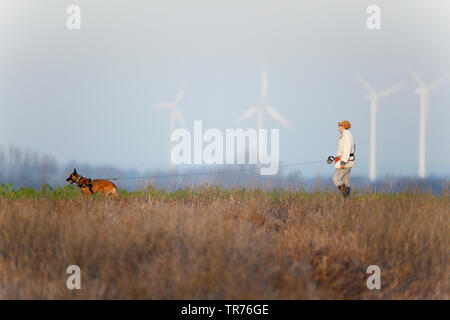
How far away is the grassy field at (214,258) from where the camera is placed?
6.45m

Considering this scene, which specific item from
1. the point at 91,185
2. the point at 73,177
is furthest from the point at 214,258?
the point at 73,177

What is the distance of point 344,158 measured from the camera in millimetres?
13570

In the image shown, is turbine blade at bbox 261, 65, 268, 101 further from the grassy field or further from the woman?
the grassy field

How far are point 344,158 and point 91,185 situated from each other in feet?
24.1

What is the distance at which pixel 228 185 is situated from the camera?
16.4m

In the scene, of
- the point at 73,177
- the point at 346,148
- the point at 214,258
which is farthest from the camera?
the point at 73,177

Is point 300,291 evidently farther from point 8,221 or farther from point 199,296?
point 8,221

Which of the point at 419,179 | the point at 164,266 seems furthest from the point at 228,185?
the point at 164,266

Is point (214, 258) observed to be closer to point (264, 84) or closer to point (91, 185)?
point (91, 185)

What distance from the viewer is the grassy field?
6449mm

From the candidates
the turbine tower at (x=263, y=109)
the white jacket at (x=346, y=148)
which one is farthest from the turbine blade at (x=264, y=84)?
the white jacket at (x=346, y=148)

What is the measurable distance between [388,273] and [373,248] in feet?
2.07

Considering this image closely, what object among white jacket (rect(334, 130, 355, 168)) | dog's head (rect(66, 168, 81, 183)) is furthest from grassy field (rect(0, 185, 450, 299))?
dog's head (rect(66, 168, 81, 183))
